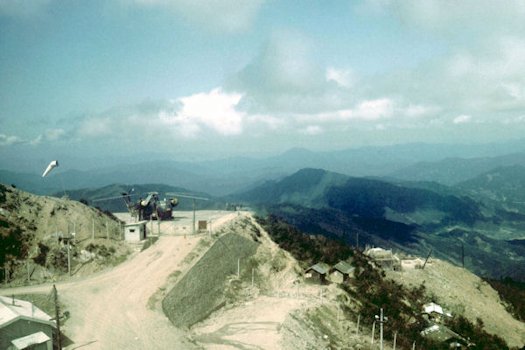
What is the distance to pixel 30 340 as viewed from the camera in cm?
2894

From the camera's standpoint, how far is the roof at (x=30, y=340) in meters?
28.2

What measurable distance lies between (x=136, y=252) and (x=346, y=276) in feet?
104

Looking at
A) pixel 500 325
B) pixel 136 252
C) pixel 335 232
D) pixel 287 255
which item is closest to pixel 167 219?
pixel 136 252

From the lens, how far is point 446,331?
177 feet

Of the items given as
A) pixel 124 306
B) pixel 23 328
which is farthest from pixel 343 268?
pixel 23 328

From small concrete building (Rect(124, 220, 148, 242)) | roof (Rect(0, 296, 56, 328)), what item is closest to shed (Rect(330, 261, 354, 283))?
small concrete building (Rect(124, 220, 148, 242))

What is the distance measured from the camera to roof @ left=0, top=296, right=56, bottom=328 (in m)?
28.9

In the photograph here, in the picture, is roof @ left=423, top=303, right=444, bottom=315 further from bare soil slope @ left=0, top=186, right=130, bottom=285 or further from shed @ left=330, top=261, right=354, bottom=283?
bare soil slope @ left=0, top=186, right=130, bottom=285

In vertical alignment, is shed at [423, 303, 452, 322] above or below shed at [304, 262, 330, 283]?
below

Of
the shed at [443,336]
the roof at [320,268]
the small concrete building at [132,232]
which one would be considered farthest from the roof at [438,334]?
the small concrete building at [132,232]

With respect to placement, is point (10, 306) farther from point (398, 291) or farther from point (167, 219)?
point (398, 291)

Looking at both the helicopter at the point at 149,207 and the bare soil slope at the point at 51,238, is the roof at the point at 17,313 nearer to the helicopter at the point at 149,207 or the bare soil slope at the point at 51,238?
the bare soil slope at the point at 51,238

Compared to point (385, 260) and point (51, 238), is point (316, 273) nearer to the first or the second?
point (385, 260)

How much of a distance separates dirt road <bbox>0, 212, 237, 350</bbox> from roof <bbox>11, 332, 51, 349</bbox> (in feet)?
9.05
